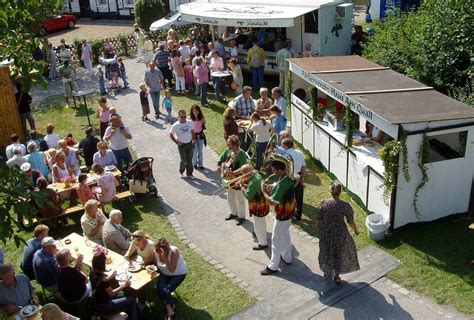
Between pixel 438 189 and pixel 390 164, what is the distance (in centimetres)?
117

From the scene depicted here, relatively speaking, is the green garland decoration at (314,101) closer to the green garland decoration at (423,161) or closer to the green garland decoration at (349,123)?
the green garland decoration at (349,123)

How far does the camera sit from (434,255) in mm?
8477

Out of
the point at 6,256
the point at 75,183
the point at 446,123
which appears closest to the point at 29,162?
the point at 75,183

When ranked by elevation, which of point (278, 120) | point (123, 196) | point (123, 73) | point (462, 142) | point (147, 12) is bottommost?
point (123, 196)

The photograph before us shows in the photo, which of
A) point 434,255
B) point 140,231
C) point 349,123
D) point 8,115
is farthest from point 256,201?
point 8,115

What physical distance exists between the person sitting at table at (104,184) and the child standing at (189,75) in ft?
27.4

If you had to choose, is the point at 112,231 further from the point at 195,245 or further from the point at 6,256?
the point at 6,256

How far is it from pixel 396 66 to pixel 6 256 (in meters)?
10.7

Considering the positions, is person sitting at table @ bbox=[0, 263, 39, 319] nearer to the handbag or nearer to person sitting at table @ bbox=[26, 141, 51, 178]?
the handbag

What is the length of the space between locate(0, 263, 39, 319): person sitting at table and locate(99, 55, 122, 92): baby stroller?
12347 mm

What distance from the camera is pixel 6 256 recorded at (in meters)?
9.69

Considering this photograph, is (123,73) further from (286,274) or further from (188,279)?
(286,274)

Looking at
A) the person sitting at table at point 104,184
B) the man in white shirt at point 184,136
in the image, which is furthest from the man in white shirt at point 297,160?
the person sitting at table at point 104,184

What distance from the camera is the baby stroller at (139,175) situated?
1080 cm
